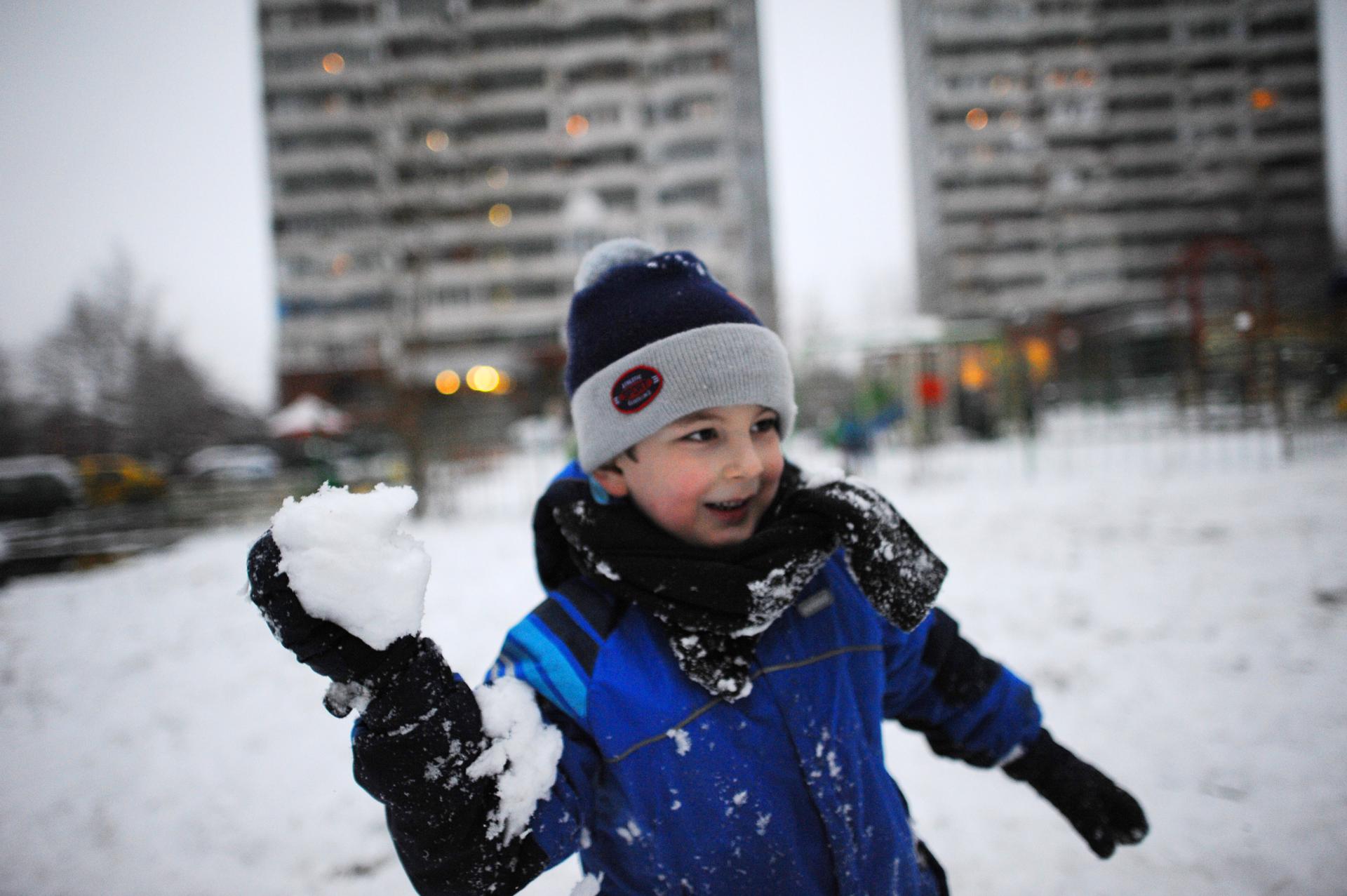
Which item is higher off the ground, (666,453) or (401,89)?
(401,89)

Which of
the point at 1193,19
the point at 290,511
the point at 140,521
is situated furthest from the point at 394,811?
the point at 1193,19

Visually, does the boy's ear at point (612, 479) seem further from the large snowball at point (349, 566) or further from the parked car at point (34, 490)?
the parked car at point (34, 490)

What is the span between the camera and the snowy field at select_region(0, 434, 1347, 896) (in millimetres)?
1896

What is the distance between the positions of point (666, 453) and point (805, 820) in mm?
682

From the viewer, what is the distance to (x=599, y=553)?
3.57ft

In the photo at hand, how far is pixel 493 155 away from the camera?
39.3m

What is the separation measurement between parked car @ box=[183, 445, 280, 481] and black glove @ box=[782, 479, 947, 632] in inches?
825

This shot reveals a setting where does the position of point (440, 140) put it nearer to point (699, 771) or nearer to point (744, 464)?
point (744, 464)

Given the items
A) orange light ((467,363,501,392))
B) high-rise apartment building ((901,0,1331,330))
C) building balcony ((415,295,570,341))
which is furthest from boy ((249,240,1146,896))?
high-rise apartment building ((901,0,1331,330))

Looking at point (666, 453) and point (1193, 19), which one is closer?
point (666, 453)

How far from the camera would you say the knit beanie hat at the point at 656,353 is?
46.3 inches

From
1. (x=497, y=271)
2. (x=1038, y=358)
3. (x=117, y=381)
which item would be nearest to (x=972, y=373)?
(x=1038, y=358)

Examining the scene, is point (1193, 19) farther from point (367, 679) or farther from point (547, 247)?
point (367, 679)

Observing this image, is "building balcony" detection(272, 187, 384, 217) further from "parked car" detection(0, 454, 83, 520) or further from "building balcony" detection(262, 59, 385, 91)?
"parked car" detection(0, 454, 83, 520)
